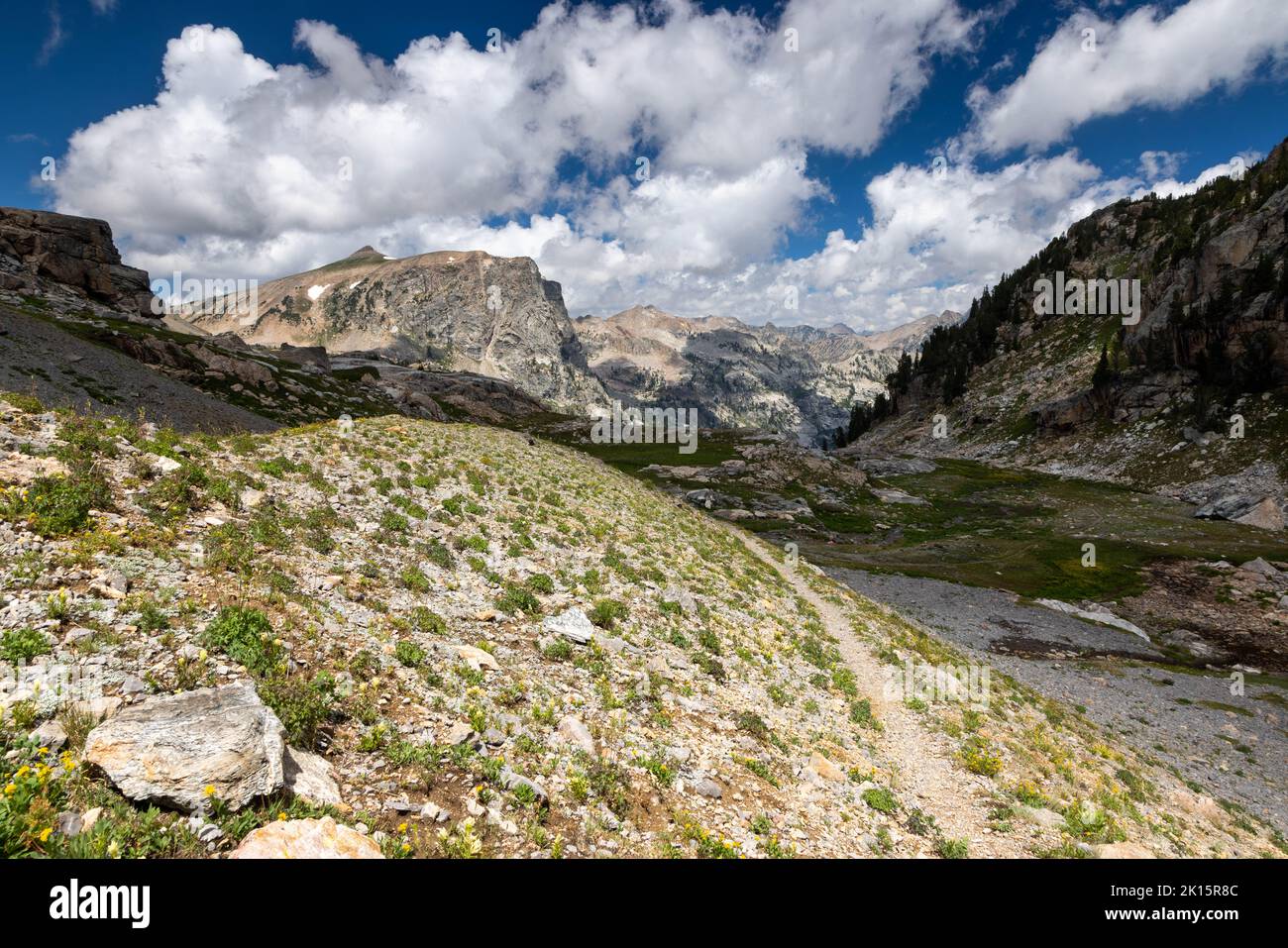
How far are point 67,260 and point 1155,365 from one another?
22435cm

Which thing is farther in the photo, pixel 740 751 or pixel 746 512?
pixel 746 512

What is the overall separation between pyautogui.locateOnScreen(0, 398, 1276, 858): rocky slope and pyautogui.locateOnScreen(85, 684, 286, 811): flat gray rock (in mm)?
33

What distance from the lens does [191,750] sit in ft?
21.2

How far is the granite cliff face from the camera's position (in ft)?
348

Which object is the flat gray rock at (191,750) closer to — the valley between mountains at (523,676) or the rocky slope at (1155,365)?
the valley between mountains at (523,676)

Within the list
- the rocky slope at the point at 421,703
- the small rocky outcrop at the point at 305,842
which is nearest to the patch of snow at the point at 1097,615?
the rocky slope at the point at 421,703

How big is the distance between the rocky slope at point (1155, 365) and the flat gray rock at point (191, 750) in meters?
98.0

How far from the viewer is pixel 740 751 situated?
12.7 metres

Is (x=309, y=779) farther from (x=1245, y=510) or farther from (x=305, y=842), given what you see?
(x=1245, y=510)

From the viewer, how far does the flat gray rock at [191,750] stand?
19.7 ft

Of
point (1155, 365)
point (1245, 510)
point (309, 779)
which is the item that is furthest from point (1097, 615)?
point (1155, 365)
